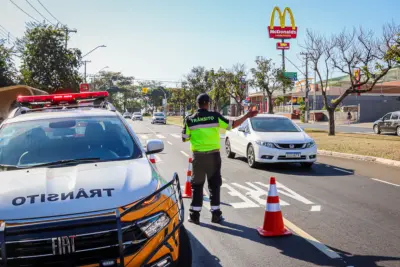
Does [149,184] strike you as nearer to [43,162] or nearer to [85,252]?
[85,252]

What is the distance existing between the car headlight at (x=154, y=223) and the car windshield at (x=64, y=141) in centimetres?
127

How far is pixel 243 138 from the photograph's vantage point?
13.3m

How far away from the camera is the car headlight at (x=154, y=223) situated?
307 centimetres

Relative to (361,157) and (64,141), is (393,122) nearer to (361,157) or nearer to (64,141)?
(361,157)

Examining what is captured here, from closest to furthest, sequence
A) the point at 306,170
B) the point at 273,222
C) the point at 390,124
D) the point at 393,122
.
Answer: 1. the point at 273,222
2. the point at 306,170
3. the point at 393,122
4. the point at 390,124

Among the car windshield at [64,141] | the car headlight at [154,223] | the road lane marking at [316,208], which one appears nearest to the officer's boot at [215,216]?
the road lane marking at [316,208]

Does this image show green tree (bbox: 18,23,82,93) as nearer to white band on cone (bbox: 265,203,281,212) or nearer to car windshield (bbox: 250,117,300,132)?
car windshield (bbox: 250,117,300,132)

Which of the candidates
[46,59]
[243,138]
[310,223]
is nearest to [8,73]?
[46,59]

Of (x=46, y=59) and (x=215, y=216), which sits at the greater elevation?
(x=46, y=59)

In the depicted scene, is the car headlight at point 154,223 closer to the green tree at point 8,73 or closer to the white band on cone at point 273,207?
the white band on cone at point 273,207

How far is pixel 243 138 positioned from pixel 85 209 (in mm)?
10616

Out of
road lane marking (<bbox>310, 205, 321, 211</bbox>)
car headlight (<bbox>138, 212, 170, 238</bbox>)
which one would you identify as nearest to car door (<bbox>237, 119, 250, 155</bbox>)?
road lane marking (<bbox>310, 205, 321, 211</bbox>)

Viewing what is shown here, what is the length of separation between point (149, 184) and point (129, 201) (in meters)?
0.36

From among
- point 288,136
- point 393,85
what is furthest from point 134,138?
point 393,85
